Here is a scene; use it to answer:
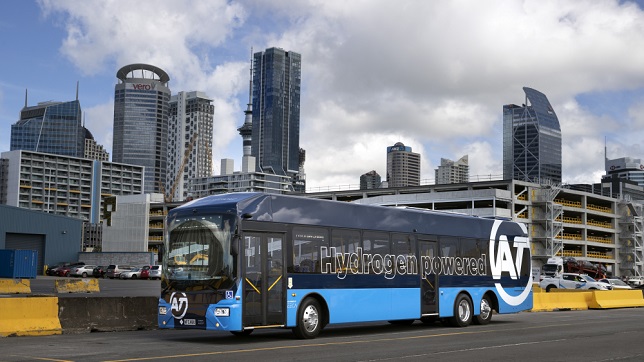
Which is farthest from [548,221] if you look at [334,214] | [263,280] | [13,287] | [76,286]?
Answer: [263,280]

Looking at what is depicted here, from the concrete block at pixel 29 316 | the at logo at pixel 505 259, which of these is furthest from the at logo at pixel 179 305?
the at logo at pixel 505 259

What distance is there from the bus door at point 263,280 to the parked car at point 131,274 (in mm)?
65816

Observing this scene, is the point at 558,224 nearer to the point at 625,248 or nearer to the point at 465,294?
the point at 625,248

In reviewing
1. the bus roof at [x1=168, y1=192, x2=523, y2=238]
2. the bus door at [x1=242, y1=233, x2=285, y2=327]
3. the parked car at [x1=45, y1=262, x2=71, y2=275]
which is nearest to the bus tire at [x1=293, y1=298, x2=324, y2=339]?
the bus door at [x1=242, y1=233, x2=285, y2=327]

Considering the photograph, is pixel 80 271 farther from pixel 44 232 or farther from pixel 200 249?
pixel 200 249

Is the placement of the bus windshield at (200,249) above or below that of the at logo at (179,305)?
above

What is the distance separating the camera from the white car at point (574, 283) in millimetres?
52156

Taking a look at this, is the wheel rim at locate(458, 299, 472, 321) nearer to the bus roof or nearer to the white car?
the bus roof

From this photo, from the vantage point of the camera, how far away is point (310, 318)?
17.9 metres

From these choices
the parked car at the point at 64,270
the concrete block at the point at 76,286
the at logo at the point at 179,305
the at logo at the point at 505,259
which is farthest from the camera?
the parked car at the point at 64,270

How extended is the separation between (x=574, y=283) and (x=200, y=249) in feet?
137

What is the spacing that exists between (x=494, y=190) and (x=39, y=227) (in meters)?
62.4

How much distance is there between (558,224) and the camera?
118 metres

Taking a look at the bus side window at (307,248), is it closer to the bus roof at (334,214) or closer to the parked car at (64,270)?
the bus roof at (334,214)
